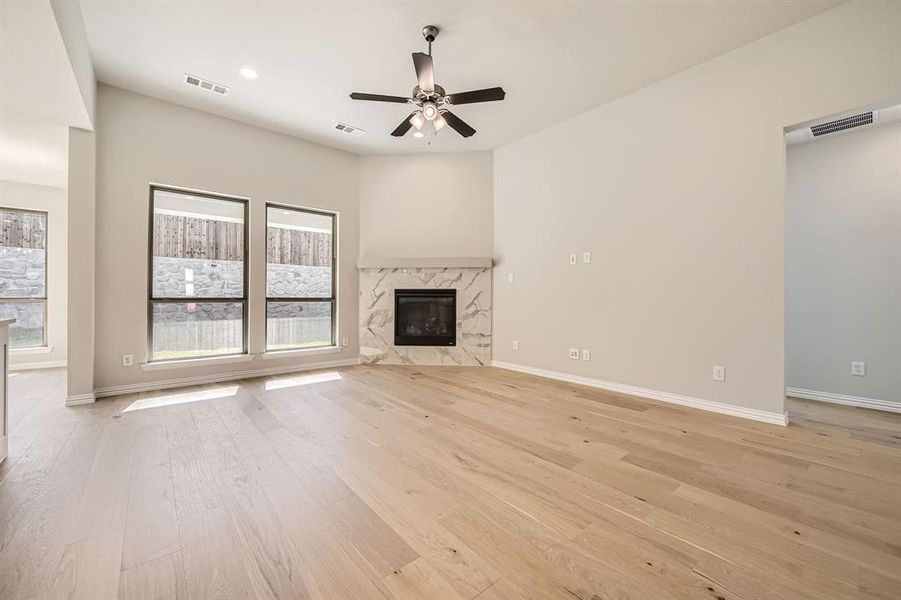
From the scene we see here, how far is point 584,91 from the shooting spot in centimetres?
365

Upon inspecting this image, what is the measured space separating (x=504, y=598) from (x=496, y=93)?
Answer: 316 cm

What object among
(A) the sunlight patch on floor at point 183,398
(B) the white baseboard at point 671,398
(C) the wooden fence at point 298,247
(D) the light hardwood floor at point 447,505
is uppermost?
(C) the wooden fence at point 298,247

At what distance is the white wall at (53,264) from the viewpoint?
16.3 ft

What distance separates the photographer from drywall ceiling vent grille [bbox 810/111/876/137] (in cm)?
323

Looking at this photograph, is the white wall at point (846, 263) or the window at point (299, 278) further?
the window at point (299, 278)

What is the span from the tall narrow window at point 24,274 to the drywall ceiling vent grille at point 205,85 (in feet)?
12.7

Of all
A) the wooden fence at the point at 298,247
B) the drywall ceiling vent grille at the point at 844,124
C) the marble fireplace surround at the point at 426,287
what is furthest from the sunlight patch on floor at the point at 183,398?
the drywall ceiling vent grille at the point at 844,124

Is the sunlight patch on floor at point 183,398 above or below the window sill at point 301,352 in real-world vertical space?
below

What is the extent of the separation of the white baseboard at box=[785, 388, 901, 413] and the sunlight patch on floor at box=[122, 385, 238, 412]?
5749mm

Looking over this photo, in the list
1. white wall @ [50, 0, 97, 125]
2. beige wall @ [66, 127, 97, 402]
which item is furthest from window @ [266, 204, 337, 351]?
white wall @ [50, 0, 97, 125]

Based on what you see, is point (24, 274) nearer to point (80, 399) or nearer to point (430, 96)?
point (80, 399)

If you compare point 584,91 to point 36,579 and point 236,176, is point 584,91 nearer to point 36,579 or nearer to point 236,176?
point 236,176

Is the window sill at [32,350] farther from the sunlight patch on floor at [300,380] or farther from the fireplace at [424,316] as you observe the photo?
the fireplace at [424,316]

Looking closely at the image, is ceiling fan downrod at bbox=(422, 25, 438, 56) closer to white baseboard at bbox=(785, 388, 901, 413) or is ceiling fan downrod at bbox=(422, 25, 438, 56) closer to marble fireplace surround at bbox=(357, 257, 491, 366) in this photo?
marble fireplace surround at bbox=(357, 257, 491, 366)
